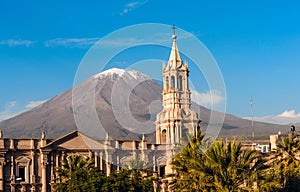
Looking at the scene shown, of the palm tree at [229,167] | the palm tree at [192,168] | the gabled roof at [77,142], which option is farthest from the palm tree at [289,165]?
the gabled roof at [77,142]

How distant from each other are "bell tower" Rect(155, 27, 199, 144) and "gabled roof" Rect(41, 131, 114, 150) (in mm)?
10616

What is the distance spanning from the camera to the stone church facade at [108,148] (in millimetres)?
80812

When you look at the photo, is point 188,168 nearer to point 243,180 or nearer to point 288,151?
point 243,180

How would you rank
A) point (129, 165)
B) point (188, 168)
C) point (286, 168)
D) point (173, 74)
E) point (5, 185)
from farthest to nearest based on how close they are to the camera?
point (173, 74) < point (129, 165) < point (5, 185) < point (286, 168) < point (188, 168)

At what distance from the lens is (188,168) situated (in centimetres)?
5344

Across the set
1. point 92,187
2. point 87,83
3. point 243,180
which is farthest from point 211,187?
point 87,83

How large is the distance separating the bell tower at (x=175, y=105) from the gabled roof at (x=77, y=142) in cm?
1062

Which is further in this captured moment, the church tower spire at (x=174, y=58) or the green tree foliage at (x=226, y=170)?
the church tower spire at (x=174, y=58)

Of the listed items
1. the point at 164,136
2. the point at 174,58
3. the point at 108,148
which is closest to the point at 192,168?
the point at 108,148

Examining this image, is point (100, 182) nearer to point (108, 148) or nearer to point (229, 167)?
point (108, 148)

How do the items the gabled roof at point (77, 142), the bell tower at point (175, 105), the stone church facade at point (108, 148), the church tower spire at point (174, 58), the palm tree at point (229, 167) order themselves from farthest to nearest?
the church tower spire at point (174, 58), the bell tower at point (175, 105), the gabled roof at point (77, 142), the stone church facade at point (108, 148), the palm tree at point (229, 167)

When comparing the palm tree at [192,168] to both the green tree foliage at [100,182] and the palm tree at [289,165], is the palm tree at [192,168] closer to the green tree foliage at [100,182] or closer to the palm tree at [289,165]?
the palm tree at [289,165]

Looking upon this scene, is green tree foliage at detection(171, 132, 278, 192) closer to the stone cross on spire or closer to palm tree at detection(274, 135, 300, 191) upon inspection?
palm tree at detection(274, 135, 300, 191)

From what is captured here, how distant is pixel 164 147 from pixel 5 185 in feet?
73.6
